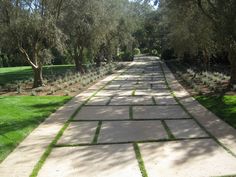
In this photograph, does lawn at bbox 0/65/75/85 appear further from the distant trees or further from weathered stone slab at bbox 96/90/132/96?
weathered stone slab at bbox 96/90/132/96

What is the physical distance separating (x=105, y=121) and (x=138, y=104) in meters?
2.68

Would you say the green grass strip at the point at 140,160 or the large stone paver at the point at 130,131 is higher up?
the green grass strip at the point at 140,160

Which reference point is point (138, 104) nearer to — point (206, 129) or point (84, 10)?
point (206, 129)

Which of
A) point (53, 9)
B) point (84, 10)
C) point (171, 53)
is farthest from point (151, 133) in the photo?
point (171, 53)

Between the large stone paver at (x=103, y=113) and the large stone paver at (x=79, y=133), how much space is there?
726 millimetres

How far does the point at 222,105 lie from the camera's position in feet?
34.7

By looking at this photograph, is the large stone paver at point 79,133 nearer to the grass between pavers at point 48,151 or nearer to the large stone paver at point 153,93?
the grass between pavers at point 48,151

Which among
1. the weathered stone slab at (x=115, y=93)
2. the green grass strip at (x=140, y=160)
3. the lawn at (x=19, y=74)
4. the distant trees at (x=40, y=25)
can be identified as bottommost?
the lawn at (x=19, y=74)

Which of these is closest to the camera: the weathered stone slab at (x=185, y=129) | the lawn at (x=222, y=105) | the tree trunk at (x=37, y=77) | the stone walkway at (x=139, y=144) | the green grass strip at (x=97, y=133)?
the stone walkway at (x=139, y=144)

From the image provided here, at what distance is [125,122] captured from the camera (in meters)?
8.71

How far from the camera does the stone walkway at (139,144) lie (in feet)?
17.8

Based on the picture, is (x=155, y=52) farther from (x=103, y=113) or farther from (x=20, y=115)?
(x=20, y=115)

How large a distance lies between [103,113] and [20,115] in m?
2.16

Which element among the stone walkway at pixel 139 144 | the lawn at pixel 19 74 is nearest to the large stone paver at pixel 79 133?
the stone walkway at pixel 139 144
